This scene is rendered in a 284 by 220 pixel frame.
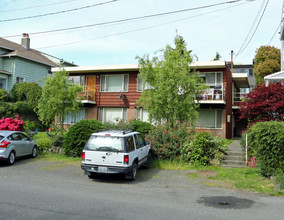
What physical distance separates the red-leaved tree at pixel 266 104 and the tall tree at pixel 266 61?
1666 centimetres

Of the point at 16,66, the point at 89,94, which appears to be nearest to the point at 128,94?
the point at 89,94

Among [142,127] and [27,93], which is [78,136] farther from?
[27,93]

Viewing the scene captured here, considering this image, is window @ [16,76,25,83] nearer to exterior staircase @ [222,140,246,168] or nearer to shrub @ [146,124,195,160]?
shrub @ [146,124,195,160]

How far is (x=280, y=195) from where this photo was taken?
293 inches

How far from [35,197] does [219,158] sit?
7922 millimetres

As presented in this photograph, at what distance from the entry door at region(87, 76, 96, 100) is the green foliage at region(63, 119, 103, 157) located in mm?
9419

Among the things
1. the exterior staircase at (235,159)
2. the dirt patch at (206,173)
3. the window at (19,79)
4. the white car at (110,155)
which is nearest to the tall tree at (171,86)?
the exterior staircase at (235,159)

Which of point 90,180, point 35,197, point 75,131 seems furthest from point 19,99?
point 35,197

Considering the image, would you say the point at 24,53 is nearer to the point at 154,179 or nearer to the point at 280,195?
the point at 154,179

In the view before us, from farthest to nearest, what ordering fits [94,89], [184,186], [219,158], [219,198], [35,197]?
1. [94,89]
2. [219,158]
3. [184,186]
4. [219,198]
5. [35,197]

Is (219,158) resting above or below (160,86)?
below

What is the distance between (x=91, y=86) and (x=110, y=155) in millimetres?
15100

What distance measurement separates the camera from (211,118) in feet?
66.2

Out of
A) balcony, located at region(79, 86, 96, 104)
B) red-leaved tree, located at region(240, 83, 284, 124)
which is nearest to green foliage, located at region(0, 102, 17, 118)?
balcony, located at region(79, 86, 96, 104)
